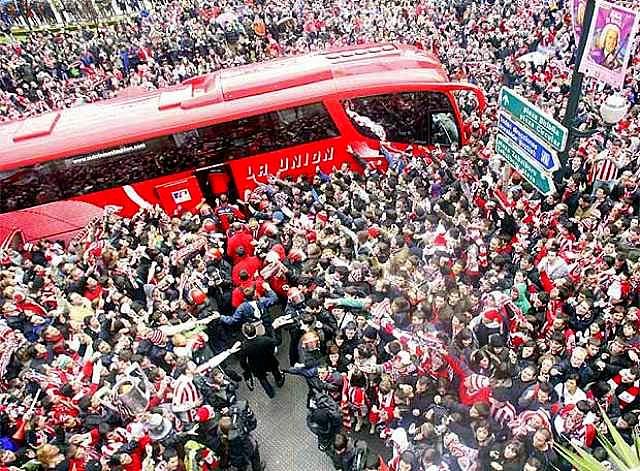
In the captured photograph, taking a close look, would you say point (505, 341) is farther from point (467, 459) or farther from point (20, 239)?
point (20, 239)

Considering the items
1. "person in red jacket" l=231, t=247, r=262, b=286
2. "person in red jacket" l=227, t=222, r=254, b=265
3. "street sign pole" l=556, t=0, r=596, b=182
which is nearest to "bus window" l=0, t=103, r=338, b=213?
"person in red jacket" l=227, t=222, r=254, b=265

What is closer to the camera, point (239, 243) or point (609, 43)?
point (609, 43)

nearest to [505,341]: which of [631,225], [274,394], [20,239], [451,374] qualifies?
[451,374]

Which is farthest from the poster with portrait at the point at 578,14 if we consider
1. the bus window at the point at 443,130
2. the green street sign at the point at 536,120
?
the bus window at the point at 443,130

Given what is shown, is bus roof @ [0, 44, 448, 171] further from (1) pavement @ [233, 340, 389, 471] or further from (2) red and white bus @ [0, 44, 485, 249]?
(1) pavement @ [233, 340, 389, 471]

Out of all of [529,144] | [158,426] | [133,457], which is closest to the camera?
[133,457]

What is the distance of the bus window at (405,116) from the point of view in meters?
9.67

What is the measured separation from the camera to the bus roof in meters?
9.13

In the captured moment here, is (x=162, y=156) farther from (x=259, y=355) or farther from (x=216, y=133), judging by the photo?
(x=259, y=355)

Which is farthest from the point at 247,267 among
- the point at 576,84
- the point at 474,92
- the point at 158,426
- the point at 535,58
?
the point at 535,58

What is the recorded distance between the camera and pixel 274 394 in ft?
24.4

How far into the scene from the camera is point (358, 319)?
636cm

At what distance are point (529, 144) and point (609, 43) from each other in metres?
1.50

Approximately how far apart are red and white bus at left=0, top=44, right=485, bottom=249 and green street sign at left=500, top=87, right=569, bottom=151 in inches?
84.4
